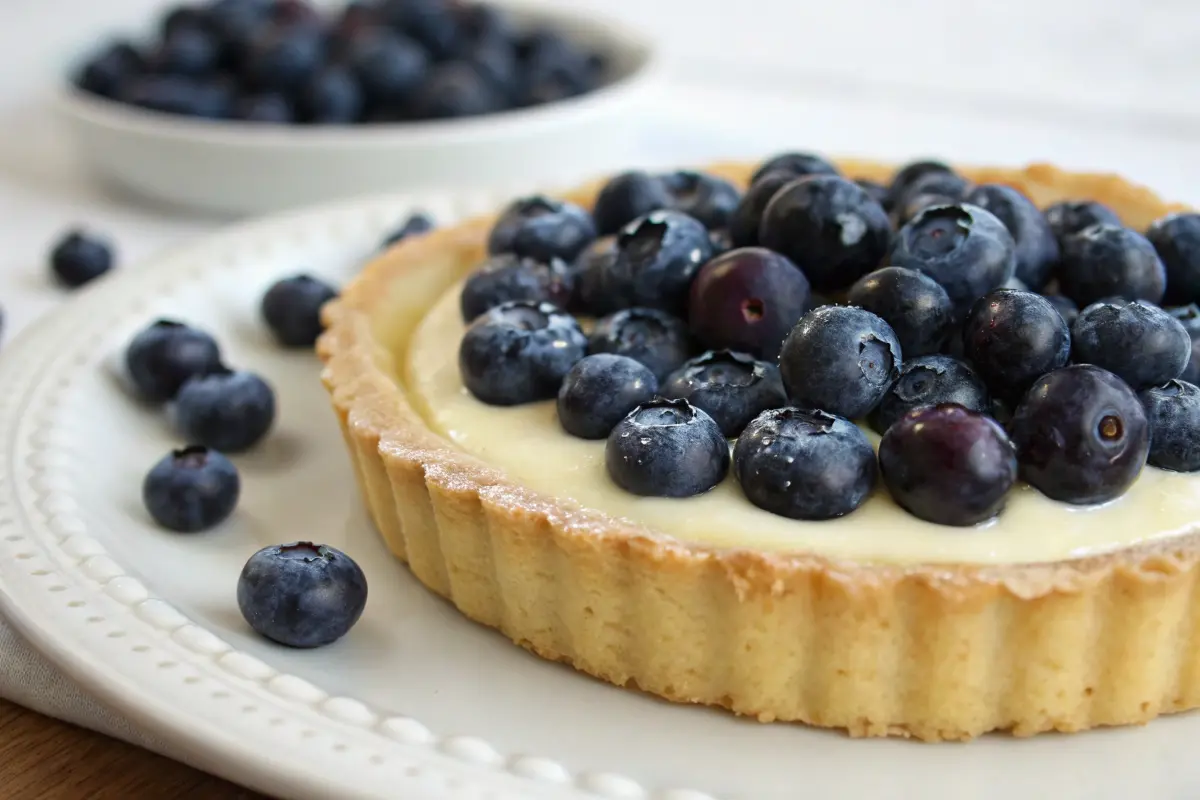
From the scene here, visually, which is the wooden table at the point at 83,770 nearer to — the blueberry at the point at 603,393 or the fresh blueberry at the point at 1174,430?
the blueberry at the point at 603,393

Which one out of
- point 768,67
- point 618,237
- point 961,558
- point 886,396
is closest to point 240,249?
point 618,237

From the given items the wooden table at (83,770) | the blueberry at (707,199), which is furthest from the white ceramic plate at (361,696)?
the blueberry at (707,199)

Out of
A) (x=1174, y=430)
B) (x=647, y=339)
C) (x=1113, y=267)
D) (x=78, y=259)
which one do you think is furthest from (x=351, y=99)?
(x=1174, y=430)

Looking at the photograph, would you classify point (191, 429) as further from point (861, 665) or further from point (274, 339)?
point (861, 665)

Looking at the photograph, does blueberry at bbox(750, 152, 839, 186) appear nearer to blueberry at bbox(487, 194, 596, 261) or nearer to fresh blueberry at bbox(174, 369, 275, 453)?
blueberry at bbox(487, 194, 596, 261)

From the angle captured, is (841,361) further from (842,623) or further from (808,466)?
(842,623)
